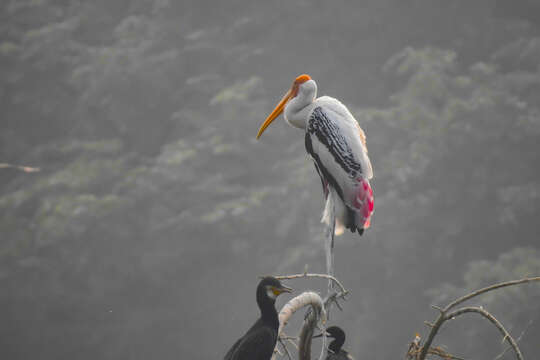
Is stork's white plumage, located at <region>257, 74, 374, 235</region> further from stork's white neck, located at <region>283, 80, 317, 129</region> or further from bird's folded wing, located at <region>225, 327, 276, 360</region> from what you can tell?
bird's folded wing, located at <region>225, 327, 276, 360</region>

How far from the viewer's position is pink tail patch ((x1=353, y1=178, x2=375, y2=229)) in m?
3.29

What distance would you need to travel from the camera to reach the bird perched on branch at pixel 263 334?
2408 mm

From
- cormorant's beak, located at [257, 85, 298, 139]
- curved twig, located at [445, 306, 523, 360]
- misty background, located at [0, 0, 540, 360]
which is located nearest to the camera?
curved twig, located at [445, 306, 523, 360]

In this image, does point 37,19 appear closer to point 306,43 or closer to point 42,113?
point 42,113

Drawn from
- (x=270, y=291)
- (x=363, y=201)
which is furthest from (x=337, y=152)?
(x=270, y=291)

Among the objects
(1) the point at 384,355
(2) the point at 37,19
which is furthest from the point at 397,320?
(2) the point at 37,19

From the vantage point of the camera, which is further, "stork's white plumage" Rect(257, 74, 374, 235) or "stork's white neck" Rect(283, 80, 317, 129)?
"stork's white neck" Rect(283, 80, 317, 129)

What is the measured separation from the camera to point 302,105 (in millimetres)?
3480

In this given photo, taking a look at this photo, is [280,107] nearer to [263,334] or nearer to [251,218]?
[263,334]

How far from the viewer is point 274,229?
13.6 m

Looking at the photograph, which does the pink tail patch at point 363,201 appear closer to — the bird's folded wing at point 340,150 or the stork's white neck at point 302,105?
the bird's folded wing at point 340,150

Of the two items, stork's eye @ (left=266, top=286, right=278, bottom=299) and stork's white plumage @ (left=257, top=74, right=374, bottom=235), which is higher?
stork's white plumage @ (left=257, top=74, right=374, bottom=235)

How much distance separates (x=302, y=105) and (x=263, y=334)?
4.69ft

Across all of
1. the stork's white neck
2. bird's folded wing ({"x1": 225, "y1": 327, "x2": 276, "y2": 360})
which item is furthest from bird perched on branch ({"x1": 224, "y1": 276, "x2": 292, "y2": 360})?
the stork's white neck
